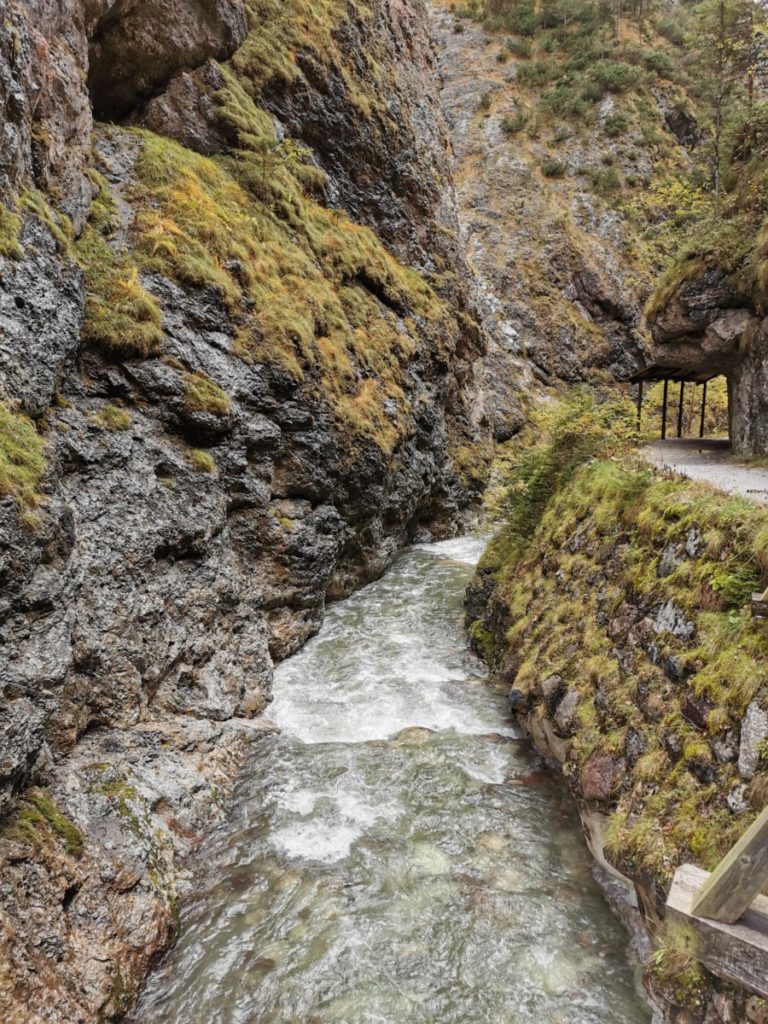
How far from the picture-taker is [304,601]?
12.8 meters

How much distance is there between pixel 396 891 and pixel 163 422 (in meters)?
8.29

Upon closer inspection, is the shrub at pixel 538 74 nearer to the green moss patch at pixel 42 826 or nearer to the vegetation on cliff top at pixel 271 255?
the vegetation on cliff top at pixel 271 255

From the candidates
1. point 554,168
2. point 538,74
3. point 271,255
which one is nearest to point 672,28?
point 538,74

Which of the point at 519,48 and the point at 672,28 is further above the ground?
the point at 672,28

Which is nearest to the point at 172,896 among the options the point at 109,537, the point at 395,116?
the point at 109,537

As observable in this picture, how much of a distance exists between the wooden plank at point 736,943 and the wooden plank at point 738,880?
6 centimetres

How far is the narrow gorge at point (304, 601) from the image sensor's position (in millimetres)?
5379

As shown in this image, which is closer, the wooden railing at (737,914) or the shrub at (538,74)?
the wooden railing at (737,914)

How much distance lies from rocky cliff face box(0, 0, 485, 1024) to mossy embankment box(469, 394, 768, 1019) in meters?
4.93

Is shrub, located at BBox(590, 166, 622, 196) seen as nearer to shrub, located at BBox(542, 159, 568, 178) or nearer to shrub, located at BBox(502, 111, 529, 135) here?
shrub, located at BBox(542, 159, 568, 178)

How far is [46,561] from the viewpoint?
6777 mm

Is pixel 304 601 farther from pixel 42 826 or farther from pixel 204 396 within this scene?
pixel 42 826

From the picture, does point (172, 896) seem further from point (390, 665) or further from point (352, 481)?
point (352, 481)

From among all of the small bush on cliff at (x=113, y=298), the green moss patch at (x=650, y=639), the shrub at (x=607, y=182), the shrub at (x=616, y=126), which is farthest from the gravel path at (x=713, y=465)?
the shrub at (x=616, y=126)
